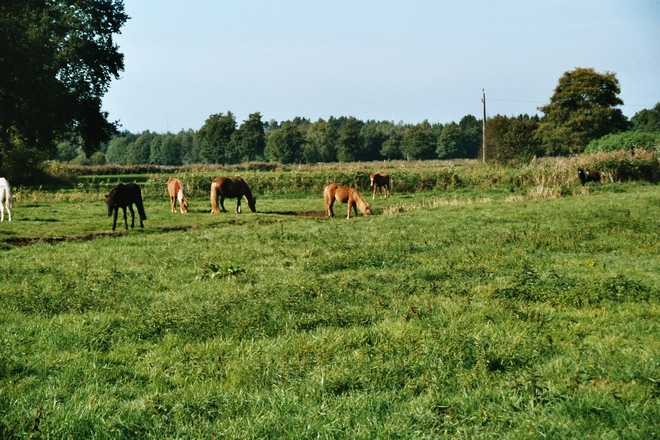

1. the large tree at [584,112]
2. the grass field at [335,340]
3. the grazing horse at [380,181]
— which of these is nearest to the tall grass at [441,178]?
the grazing horse at [380,181]

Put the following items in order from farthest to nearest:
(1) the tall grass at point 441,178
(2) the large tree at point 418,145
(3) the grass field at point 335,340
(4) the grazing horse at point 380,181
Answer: (2) the large tree at point 418,145 → (1) the tall grass at point 441,178 → (4) the grazing horse at point 380,181 → (3) the grass field at point 335,340

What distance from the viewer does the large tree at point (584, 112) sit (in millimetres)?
64875

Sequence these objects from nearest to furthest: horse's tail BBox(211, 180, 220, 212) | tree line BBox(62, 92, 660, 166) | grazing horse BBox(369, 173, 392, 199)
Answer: horse's tail BBox(211, 180, 220, 212) < grazing horse BBox(369, 173, 392, 199) < tree line BBox(62, 92, 660, 166)

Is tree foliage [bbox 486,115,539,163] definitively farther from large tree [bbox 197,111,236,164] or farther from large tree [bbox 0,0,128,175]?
large tree [bbox 197,111,236,164]

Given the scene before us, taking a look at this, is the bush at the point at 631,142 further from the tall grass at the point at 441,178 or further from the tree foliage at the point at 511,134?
the tree foliage at the point at 511,134

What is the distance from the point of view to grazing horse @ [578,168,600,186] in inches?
1261

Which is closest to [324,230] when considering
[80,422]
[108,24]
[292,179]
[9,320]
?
[9,320]

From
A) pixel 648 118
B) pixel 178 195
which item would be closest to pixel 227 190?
pixel 178 195

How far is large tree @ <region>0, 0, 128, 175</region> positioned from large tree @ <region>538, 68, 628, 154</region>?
5020 centimetres

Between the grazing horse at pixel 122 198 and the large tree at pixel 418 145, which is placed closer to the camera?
the grazing horse at pixel 122 198

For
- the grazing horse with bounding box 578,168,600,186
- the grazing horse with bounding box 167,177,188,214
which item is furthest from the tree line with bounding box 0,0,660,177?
the grazing horse with bounding box 167,177,188,214

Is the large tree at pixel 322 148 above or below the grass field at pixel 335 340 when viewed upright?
above

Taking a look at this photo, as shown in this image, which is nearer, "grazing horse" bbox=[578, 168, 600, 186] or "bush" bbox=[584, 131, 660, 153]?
"grazing horse" bbox=[578, 168, 600, 186]

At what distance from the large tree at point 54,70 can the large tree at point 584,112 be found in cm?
5020
